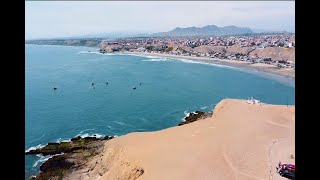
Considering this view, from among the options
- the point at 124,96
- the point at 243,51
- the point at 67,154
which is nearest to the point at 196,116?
the point at 67,154

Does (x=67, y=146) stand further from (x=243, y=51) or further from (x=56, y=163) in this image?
(x=243, y=51)

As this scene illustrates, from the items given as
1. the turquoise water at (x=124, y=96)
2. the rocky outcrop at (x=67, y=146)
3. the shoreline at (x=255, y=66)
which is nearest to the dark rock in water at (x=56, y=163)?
the turquoise water at (x=124, y=96)

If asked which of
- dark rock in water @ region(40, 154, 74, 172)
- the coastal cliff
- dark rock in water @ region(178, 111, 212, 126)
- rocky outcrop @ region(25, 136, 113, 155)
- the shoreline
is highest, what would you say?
the shoreline

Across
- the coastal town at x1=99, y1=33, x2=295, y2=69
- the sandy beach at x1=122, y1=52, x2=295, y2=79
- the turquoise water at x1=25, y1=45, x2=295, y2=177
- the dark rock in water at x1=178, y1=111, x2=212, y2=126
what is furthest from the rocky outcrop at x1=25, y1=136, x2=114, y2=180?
the coastal town at x1=99, y1=33, x2=295, y2=69

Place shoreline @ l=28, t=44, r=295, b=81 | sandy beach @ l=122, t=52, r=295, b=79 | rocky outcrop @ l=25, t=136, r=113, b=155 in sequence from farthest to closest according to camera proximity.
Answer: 1. sandy beach @ l=122, t=52, r=295, b=79
2. shoreline @ l=28, t=44, r=295, b=81
3. rocky outcrop @ l=25, t=136, r=113, b=155

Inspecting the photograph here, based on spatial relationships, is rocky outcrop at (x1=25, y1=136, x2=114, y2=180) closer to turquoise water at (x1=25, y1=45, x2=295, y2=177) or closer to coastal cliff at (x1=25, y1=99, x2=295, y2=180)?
coastal cliff at (x1=25, y1=99, x2=295, y2=180)

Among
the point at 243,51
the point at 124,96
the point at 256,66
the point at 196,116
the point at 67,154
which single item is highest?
the point at 243,51
